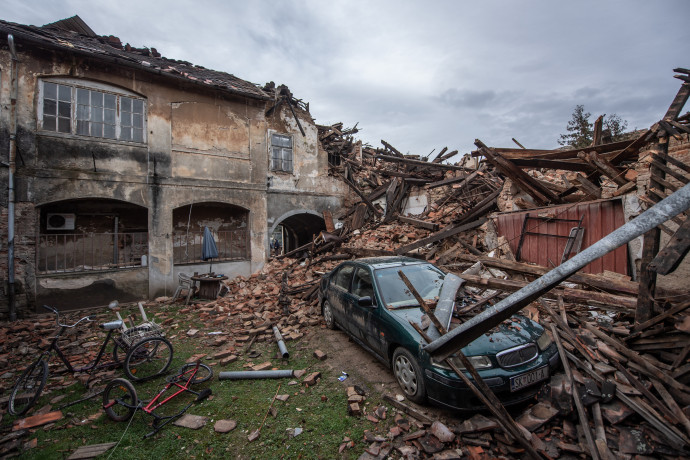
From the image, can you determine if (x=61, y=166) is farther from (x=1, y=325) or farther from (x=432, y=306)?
(x=432, y=306)

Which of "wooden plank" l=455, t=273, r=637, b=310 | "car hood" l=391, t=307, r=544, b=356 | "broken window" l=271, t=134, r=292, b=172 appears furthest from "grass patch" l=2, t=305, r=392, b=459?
"broken window" l=271, t=134, r=292, b=172

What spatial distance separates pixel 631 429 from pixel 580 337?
1.44 meters

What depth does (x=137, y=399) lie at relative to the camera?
12.2ft

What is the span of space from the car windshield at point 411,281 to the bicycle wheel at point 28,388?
491 cm

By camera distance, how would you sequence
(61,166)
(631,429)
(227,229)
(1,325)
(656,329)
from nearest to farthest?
(631,429) → (656,329) → (1,325) → (61,166) → (227,229)

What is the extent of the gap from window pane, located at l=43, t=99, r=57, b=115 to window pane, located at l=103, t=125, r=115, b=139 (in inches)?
46.8

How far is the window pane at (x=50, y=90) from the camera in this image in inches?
336

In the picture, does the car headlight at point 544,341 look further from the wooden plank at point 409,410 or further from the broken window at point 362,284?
the broken window at point 362,284

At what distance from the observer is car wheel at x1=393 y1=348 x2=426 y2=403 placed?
3453 mm

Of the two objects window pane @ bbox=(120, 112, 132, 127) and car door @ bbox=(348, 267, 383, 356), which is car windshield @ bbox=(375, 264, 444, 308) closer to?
car door @ bbox=(348, 267, 383, 356)

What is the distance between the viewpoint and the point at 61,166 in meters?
8.60

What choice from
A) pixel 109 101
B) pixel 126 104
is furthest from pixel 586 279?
pixel 109 101

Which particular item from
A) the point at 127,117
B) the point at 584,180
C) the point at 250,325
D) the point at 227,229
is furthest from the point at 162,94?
the point at 584,180

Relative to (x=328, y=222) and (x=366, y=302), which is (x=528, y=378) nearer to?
(x=366, y=302)
